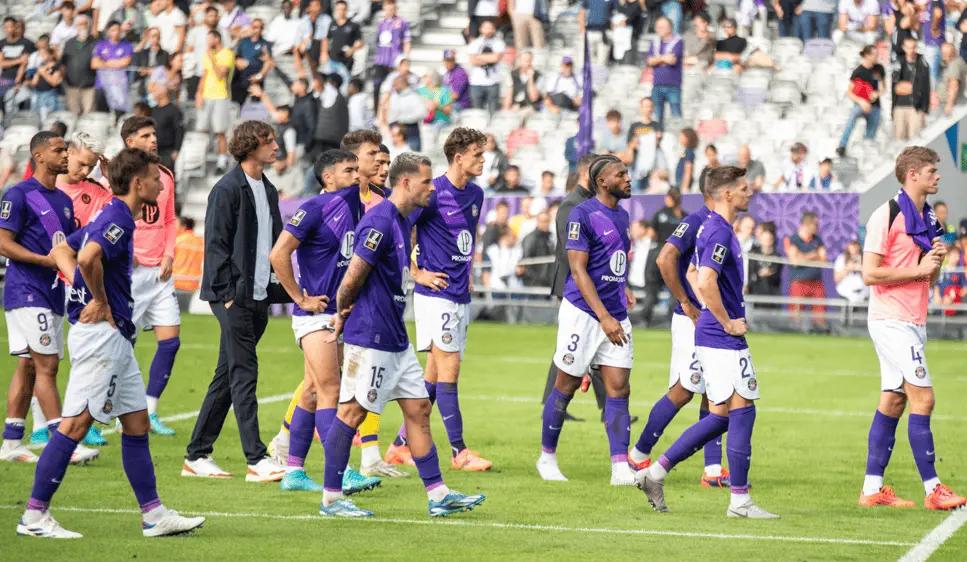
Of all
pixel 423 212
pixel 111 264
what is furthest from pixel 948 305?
pixel 111 264

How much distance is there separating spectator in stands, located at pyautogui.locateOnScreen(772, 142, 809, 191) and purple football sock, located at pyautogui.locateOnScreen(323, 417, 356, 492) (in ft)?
54.2

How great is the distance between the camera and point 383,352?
360 inches

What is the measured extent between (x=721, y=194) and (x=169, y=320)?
16.8 feet

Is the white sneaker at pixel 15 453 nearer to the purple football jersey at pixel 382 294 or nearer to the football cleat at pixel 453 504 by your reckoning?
the purple football jersey at pixel 382 294

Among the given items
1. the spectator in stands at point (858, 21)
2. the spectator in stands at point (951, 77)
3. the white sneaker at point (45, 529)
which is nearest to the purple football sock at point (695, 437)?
the white sneaker at point (45, 529)

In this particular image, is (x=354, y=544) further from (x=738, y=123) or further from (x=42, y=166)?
(x=738, y=123)

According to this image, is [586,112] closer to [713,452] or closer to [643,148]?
[643,148]

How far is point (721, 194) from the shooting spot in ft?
31.8

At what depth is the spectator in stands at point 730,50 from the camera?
27.8 m

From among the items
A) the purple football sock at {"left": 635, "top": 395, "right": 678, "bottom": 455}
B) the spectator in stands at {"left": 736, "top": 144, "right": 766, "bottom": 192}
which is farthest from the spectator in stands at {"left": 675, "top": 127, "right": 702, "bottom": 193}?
the purple football sock at {"left": 635, "top": 395, "right": 678, "bottom": 455}

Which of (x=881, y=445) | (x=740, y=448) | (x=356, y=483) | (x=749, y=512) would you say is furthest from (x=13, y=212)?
(x=881, y=445)

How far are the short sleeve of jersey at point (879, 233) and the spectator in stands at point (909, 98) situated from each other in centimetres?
1586

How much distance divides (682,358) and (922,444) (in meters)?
1.71

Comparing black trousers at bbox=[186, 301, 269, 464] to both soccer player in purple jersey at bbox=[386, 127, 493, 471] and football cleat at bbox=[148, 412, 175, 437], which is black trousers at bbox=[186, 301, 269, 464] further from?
football cleat at bbox=[148, 412, 175, 437]
